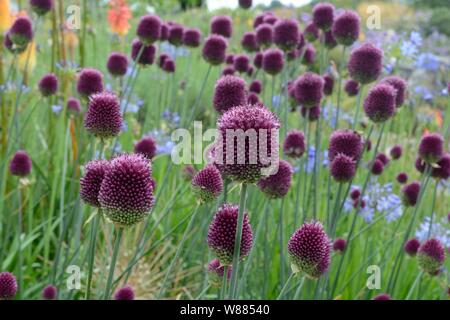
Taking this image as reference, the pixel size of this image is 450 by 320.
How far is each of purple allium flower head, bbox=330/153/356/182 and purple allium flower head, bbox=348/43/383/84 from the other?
0.40 m

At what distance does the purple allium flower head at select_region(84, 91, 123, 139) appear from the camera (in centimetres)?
136

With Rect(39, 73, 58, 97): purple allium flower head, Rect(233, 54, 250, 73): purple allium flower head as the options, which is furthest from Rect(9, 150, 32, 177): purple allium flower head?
Rect(233, 54, 250, 73): purple allium flower head

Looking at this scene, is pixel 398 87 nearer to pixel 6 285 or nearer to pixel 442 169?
pixel 442 169

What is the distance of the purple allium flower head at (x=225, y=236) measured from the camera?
109 cm

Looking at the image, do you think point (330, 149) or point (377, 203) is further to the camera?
point (377, 203)

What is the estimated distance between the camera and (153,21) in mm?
2221

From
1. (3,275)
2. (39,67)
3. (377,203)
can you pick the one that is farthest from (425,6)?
(3,275)

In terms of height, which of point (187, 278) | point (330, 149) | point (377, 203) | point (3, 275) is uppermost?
point (330, 149)

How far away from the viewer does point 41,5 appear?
7.28 ft

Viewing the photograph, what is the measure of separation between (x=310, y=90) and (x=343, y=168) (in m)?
0.36

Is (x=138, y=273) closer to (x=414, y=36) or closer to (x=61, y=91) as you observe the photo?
(x=61, y=91)

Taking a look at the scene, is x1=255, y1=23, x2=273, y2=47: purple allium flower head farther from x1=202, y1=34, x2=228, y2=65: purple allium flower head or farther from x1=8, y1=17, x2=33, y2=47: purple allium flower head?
x1=8, y1=17, x2=33, y2=47: purple allium flower head

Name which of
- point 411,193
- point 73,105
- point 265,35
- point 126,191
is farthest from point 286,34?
point 126,191
